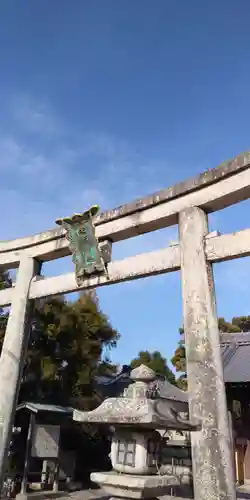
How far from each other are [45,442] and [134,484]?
731cm

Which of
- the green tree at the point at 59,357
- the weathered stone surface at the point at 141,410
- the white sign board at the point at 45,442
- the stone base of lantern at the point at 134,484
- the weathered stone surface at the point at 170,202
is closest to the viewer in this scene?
the weathered stone surface at the point at 141,410

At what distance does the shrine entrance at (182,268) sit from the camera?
16.9ft

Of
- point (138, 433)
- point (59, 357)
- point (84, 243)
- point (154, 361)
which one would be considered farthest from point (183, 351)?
point (138, 433)

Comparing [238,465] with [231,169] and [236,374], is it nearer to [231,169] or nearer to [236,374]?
[236,374]

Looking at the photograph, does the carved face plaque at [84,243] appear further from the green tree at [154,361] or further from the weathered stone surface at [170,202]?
the green tree at [154,361]

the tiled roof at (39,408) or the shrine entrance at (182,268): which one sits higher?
the shrine entrance at (182,268)

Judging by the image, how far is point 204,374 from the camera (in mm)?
5449

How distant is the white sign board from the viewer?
10289 millimetres

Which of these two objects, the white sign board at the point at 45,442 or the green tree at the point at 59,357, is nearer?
the white sign board at the point at 45,442

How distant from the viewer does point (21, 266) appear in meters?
9.18

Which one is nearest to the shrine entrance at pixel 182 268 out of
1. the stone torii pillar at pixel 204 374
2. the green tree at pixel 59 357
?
the stone torii pillar at pixel 204 374

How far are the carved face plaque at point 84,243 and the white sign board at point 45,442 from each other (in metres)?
5.00

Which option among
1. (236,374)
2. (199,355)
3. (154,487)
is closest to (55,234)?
(199,355)

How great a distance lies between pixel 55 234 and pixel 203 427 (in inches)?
203
